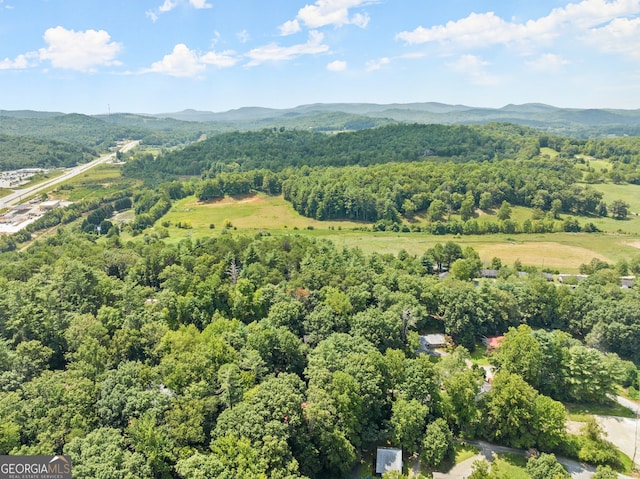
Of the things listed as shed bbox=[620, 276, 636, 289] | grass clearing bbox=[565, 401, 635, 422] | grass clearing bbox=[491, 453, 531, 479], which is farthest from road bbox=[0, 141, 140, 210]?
shed bbox=[620, 276, 636, 289]

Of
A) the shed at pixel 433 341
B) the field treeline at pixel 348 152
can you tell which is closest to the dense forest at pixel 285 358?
the shed at pixel 433 341

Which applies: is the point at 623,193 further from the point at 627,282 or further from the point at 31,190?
the point at 31,190

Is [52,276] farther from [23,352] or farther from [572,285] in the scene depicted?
[572,285]

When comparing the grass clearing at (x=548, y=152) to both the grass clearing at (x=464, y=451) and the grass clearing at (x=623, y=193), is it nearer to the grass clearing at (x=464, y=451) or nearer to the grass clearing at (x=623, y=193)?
the grass clearing at (x=623, y=193)

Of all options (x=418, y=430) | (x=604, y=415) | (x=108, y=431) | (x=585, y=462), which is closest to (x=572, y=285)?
(x=604, y=415)

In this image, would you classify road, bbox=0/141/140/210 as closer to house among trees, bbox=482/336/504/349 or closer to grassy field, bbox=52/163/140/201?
grassy field, bbox=52/163/140/201

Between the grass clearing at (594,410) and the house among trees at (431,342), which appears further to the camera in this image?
the house among trees at (431,342)
